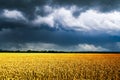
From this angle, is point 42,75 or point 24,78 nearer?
point 24,78

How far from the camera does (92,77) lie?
18734 millimetres

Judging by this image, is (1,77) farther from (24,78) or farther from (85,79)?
(85,79)

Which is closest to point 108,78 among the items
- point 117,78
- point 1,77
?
point 117,78

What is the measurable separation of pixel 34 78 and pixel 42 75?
1.60m

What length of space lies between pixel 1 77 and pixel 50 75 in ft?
12.0

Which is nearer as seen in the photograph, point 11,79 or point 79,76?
point 11,79

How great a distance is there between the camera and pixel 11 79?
17609mm

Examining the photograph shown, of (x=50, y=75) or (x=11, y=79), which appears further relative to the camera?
(x=50, y=75)

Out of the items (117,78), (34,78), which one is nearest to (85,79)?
(117,78)

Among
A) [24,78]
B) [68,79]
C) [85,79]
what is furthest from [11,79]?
[85,79]

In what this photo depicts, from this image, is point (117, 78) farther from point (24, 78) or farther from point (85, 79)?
point (24, 78)

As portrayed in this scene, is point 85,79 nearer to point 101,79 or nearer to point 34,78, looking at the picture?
point 101,79

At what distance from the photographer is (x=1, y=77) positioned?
18734mm

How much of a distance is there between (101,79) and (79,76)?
1.87 meters
